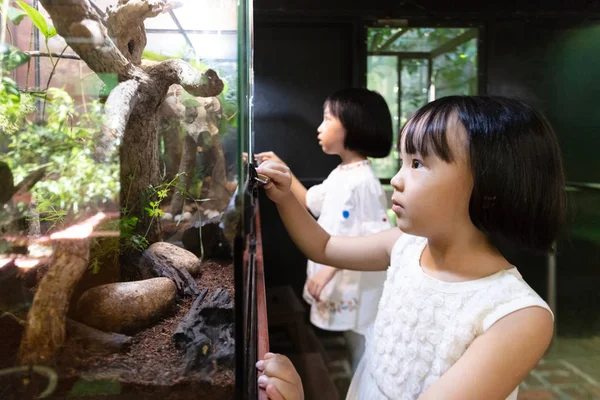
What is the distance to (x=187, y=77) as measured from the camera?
23.0 inches

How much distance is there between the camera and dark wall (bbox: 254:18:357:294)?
2092mm

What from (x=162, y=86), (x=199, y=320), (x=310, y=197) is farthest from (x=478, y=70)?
(x=199, y=320)

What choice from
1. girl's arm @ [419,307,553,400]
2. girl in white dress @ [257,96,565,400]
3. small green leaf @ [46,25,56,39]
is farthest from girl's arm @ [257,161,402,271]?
small green leaf @ [46,25,56,39]

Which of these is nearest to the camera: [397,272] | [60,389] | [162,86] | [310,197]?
[60,389]

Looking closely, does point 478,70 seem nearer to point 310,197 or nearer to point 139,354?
point 310,197

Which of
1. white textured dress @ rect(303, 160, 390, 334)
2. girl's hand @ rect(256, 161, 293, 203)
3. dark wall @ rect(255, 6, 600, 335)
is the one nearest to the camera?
girl's hand @ rect(256, 161, 293, 203)

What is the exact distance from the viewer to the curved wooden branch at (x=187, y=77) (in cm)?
54

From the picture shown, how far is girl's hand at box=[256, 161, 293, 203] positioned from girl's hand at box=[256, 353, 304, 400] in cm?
42

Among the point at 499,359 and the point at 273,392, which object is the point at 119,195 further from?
→ the point at 499,359

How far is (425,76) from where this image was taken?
2141 millimetres

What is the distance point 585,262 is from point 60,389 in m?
2.06

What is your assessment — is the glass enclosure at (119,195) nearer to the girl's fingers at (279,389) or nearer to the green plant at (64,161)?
the green plant at (64,161)

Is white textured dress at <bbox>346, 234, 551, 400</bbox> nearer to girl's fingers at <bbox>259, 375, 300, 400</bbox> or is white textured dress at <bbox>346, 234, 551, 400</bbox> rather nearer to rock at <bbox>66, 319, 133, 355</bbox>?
girl's fingers at <bbox>259, 375, 300, 400</bbox>

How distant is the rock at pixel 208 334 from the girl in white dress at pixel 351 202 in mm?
1072
